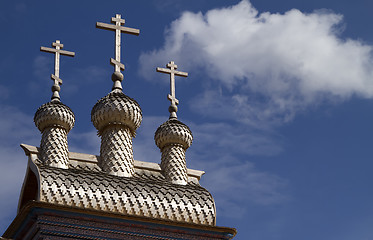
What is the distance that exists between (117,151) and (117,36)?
9.08 ft

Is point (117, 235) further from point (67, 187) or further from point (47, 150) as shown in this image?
point (47, 150)

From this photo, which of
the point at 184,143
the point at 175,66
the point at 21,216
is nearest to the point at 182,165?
the point at 184,143

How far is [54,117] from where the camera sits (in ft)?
52.0

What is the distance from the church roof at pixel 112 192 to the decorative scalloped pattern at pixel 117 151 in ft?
0.64

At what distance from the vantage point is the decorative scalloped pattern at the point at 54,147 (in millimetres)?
15289

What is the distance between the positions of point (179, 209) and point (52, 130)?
302 centimetres

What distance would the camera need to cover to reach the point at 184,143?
16656mm

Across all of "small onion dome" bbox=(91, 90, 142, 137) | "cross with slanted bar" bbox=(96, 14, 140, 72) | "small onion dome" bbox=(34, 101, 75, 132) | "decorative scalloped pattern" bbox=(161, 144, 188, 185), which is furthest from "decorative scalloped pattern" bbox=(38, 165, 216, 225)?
"cross with slanted bar" bbox=(96, 14, 140, 72)

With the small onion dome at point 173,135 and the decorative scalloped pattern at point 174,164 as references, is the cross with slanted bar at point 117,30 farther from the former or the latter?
the decorative scalloped pattern at point 174,164

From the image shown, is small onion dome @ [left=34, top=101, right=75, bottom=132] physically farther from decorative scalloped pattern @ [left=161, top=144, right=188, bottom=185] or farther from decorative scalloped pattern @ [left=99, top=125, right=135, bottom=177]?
decorative scalloped pattern @ [left=161, top=144, right=188, bottom=185]

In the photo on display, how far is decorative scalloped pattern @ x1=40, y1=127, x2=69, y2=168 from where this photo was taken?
602 inches

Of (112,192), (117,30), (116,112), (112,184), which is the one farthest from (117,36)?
(112,192)

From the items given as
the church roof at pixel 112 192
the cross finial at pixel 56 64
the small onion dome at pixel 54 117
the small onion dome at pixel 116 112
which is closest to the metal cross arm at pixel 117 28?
the cross finial at pixel 56 64

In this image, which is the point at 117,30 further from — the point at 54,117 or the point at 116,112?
the point at 54,117
